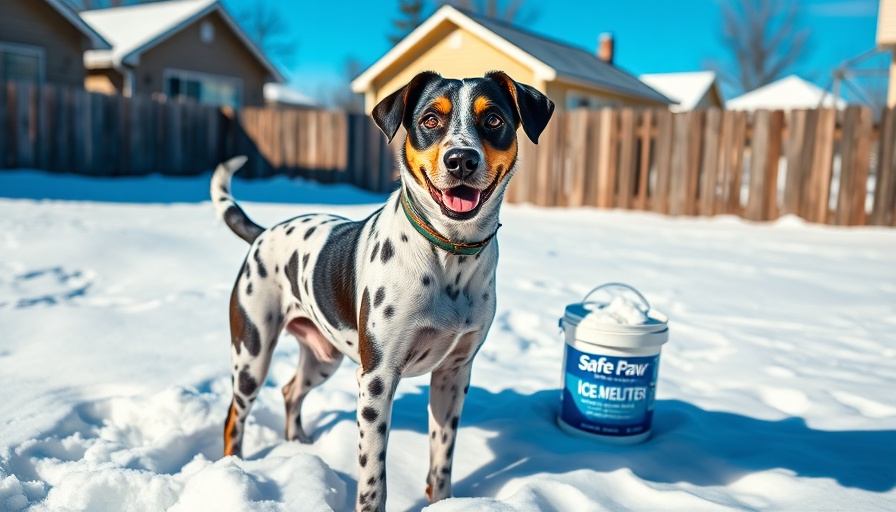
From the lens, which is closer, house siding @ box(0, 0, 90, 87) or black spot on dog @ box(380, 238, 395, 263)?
black spot on dog @ box(380, 238, 395, 263)

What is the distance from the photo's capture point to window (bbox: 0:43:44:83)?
16.5m

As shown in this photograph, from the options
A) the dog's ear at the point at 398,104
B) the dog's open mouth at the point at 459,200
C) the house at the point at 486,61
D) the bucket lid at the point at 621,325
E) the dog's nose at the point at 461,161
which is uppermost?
the house at the point at 486,61

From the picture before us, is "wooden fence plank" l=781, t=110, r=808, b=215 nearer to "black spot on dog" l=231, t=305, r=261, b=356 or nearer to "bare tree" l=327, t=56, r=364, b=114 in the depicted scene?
"black spot on dog" l=231, t=305, r=261, b=356

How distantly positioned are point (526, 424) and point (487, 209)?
1467 mm

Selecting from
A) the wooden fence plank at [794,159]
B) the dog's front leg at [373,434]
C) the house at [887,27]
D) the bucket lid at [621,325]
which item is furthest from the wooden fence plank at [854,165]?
the dog's front leg at [373,434]

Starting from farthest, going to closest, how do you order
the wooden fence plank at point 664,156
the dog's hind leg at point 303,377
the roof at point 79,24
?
the roof at point 79,24, the wooden fence plank at point 664,156, the dog's hind leg at point 303,377

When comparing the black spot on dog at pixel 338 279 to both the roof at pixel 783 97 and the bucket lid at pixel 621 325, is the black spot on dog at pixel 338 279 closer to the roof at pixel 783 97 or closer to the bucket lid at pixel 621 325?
the bucket lid at pixel 621 325

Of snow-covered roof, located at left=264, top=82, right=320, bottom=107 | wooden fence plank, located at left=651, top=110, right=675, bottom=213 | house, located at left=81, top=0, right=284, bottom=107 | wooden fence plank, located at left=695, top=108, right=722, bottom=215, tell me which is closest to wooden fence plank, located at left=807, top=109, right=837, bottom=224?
wooden fence plank, located at left=695, top=108, right=722, bottom=215

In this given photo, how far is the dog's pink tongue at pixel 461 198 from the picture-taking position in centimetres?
222

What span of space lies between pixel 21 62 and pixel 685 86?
2989 cm

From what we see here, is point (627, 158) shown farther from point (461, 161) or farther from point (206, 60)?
point (206, 60)

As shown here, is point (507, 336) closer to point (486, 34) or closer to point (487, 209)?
point (487, 209)

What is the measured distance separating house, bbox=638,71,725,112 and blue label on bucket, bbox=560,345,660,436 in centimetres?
3130

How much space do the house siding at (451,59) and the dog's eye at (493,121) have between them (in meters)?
16.2
